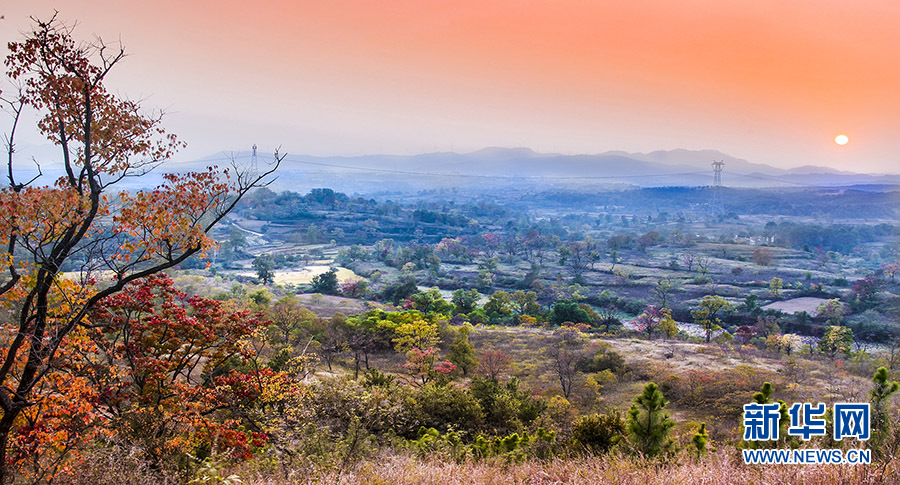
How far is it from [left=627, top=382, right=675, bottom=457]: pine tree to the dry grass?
0.84 metres

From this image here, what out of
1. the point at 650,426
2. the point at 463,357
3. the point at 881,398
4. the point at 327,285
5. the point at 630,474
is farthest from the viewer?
the point at 327,285

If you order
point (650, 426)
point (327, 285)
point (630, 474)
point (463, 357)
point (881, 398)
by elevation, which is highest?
point (881, 398)

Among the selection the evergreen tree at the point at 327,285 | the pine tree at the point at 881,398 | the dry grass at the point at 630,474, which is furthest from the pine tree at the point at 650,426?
Result: the evergreen tree at the point at 327,285

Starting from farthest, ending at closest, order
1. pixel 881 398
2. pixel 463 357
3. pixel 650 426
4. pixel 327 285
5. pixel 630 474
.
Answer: pixel 327 285 → pixel 463 357 → pixel 650 426 → pixel 881 398 → pixel 630 474

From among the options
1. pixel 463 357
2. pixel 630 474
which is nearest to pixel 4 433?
pixel 630 474

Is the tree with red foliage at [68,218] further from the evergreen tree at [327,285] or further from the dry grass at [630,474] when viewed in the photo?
the evergreen tree at [327,285]

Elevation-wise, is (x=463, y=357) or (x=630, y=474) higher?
(x=630, y=474)

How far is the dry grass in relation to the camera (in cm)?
396

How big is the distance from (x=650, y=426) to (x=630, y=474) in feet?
7.13

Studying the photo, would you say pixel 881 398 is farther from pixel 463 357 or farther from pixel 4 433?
pixel 463 357

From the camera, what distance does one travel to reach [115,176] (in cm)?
608

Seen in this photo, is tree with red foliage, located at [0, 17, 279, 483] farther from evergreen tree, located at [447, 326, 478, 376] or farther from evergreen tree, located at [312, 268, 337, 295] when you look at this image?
evergreen tree, located at [312, 268, 337, 295]

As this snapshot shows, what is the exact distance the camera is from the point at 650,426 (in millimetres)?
6664

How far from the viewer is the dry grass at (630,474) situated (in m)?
3.96
